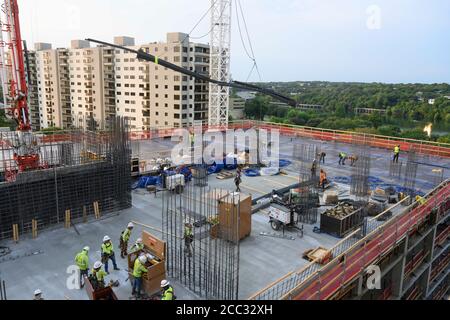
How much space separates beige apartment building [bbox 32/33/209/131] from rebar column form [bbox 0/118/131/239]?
130ft

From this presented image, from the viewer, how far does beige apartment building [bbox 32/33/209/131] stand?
6375cm

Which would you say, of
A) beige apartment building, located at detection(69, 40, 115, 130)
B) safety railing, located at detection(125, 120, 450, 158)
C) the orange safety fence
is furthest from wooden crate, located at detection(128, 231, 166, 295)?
beige apartment building, located at detection(69, 40, 115, 130)

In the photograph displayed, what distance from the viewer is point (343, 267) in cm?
978

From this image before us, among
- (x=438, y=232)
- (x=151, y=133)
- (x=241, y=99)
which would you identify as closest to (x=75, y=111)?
(x=241, y=99)

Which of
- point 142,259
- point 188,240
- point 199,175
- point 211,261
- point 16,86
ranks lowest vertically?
point 211,261

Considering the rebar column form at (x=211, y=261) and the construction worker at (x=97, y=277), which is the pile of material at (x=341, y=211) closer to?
the rebar column form at (x=211, y=261)

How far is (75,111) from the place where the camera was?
80.8 meters

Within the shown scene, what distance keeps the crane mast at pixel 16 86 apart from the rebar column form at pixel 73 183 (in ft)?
1.32

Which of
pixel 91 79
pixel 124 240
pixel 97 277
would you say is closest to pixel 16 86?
pixel 124 240

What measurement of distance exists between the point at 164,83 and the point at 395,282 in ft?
186

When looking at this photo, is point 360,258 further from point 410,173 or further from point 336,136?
point 336,136

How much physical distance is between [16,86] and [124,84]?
59031mm

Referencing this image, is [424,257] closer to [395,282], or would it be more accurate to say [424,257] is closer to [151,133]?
[395,282]

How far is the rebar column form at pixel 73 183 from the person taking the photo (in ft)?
42.1
